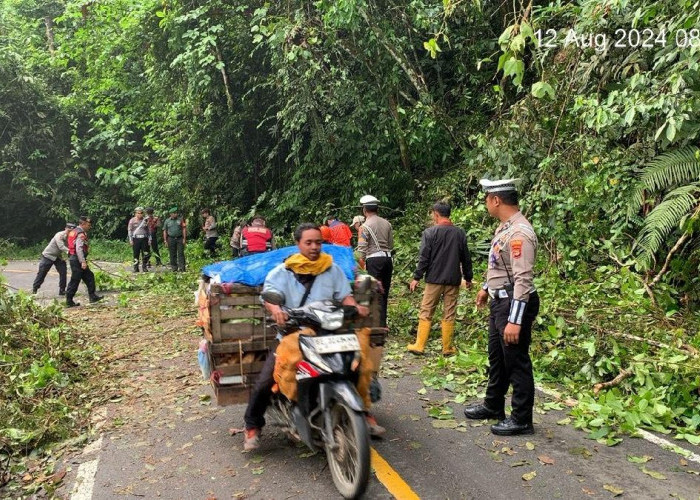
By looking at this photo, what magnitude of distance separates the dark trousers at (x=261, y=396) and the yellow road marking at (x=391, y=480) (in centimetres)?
91

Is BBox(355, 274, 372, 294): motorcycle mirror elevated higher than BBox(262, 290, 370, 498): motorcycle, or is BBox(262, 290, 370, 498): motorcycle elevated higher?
BBox(355, 274, 372, 294): motorcycle mirror

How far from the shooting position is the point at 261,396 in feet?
13.9

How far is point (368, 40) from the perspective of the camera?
12602 mm

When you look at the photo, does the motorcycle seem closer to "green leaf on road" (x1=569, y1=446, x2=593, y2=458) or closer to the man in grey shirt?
"green leaf on road" (x1=569, y1=446, x2=593, y2=458)

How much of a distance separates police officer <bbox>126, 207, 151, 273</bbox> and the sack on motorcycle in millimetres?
13515

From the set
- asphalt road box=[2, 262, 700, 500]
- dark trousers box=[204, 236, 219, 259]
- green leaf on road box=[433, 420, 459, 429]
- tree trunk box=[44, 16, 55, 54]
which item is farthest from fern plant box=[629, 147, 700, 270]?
tree trunk box=[44, 16, 55, 54]

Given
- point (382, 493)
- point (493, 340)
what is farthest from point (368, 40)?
point (382, 493)

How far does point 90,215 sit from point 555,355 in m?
25.6

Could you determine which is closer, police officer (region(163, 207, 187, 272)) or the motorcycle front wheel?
the motorcycle front wheel

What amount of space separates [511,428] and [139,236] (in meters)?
14.1

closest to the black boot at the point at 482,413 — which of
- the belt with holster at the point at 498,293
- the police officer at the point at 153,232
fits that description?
the belt with holster at the point at 498,293

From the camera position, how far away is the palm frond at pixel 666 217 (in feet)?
23.1

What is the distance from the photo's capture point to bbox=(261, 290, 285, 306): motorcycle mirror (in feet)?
13.1

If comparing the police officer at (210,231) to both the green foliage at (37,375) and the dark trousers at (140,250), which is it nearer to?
the dark trousers at (140,250)
